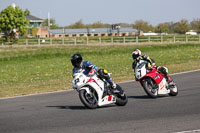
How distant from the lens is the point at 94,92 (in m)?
11.4

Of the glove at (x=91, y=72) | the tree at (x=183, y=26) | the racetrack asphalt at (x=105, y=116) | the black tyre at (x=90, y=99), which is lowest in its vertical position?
the racetrack asphalt at (x=105, y=116)

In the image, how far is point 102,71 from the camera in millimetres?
11328

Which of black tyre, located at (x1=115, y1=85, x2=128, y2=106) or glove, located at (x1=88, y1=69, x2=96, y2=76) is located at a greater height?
glove, located at (x1=88, y1=69, x2=96, y2=76)

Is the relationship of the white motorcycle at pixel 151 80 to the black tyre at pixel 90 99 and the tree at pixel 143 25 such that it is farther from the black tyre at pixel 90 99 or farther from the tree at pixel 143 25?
the tree at pixel 143 25

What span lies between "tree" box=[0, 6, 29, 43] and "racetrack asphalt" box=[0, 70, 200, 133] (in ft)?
256

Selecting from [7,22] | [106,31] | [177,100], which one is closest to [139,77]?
[177,100]

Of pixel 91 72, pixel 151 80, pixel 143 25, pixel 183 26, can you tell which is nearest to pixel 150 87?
pixel 151 80

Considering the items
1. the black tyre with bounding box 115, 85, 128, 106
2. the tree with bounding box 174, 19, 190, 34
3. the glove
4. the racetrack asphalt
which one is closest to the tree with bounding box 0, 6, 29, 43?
the racetrack asphalt

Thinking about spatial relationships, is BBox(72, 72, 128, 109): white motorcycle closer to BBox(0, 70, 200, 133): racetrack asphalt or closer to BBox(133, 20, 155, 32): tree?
BBox(0, 70, 200, 133): racetrack asphalt

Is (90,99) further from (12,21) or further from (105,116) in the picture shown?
(12,21)

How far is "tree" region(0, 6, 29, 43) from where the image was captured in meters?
91.0

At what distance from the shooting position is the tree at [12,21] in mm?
91000

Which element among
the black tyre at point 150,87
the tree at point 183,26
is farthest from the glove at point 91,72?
the tree at point 183,26

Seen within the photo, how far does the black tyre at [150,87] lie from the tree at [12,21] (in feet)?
259
